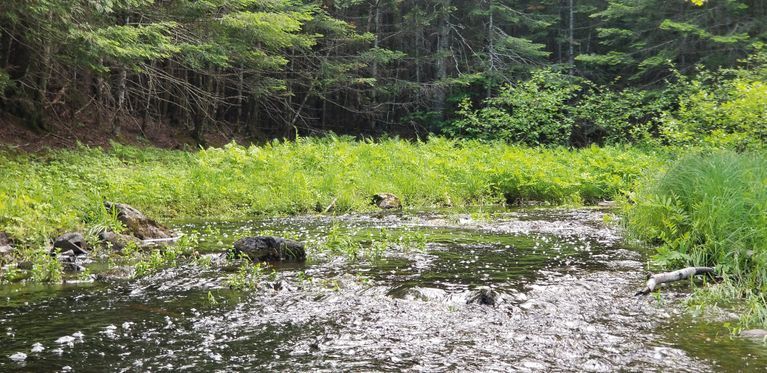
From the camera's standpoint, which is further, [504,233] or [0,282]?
[504,233]

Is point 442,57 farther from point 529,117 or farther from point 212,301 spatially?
point 212,301

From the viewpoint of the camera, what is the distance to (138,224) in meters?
8.11

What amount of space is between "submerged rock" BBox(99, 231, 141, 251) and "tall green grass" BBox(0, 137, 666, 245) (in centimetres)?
28

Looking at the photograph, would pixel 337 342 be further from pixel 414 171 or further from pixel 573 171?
pixel 573 171

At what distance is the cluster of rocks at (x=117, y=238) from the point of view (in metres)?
6.49

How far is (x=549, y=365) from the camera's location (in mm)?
3359

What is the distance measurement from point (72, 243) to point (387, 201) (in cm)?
686

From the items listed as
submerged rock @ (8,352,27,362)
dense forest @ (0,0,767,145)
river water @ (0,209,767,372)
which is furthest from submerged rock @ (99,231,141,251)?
dense forest @ (0,0,767,145)

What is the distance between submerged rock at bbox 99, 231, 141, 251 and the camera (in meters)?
7.27

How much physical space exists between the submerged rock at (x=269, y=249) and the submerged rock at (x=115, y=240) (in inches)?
63.8

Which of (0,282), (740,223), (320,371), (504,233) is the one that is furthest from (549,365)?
(504,233)

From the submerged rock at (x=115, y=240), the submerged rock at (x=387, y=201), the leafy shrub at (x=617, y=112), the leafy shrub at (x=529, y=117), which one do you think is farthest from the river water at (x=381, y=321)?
the leafy shrub at (x=617, y=112)

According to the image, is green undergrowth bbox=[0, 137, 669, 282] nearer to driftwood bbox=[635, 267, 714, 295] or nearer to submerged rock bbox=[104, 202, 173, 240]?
submerged rock bbox=[104, 202, 173, 240]

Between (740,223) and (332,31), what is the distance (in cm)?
2236
